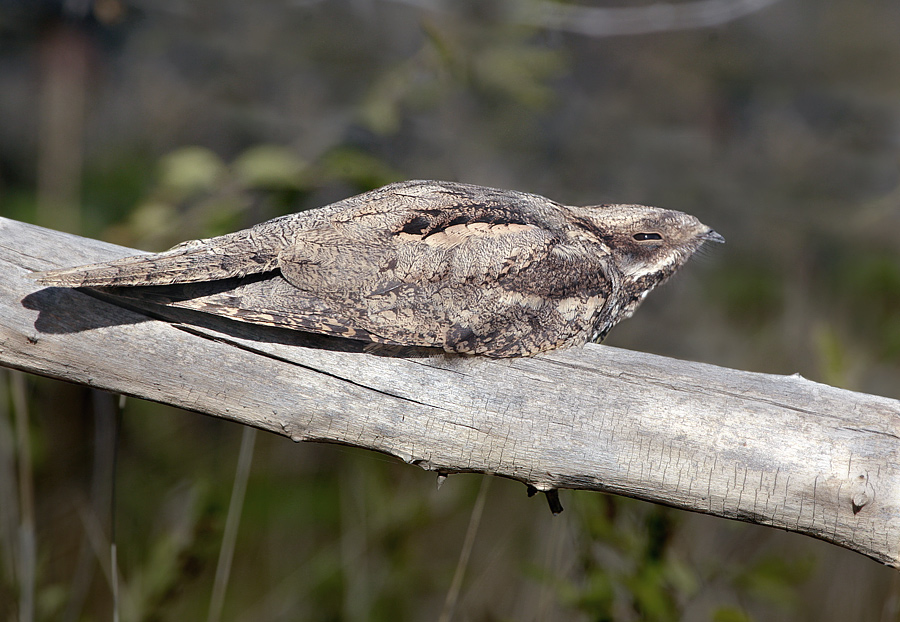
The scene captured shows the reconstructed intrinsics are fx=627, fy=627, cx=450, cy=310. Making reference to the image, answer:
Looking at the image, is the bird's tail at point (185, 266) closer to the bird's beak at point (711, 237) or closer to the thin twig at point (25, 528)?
the thin twig at point (25, 528)

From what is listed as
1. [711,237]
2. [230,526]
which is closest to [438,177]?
[711,237]

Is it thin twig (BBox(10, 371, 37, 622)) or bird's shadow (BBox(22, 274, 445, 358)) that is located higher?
bird's shadow (BBox(22, 274, 445, 358))

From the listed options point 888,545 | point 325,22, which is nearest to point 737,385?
point 888,545

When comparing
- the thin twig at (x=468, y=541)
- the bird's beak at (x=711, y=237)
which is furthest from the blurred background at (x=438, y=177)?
the bird's beak at (x=711, y=237)

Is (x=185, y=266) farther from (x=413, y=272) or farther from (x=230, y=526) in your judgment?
(x=230, y=526)

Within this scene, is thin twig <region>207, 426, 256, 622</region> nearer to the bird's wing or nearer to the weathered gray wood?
the weathered gray wood

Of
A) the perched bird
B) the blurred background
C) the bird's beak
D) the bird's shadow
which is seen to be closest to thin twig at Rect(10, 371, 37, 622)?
the blurred background
